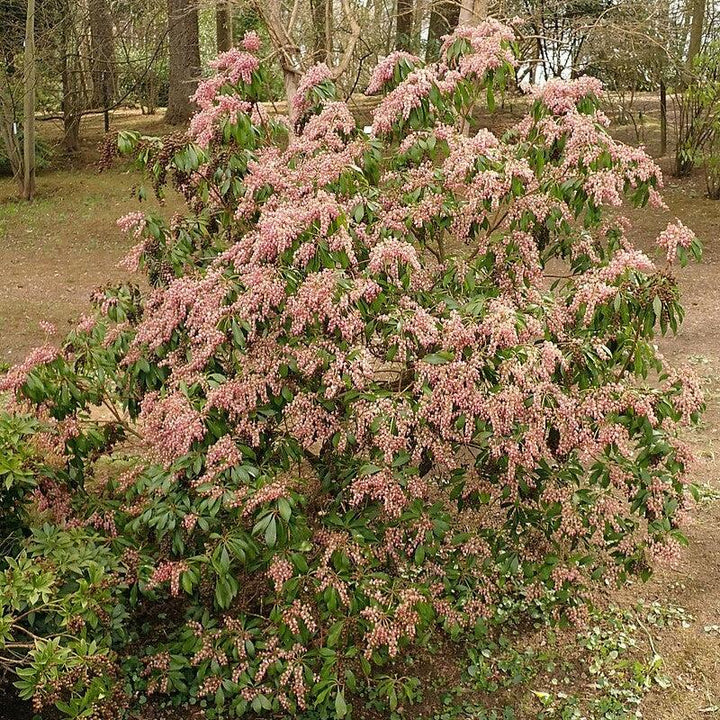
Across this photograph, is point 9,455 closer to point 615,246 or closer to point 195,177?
point 195,177

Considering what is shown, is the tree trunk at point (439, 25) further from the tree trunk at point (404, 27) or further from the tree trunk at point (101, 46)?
the tree trunk at point (101, 46)

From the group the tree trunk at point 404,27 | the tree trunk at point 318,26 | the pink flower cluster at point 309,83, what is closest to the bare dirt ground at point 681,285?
the pink flower cluster at point 309,83

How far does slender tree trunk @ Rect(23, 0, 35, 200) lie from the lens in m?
13.1

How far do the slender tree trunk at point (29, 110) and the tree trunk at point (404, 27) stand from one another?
634 cm

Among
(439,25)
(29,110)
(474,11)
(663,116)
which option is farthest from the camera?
(439,25)

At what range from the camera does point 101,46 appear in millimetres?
16125

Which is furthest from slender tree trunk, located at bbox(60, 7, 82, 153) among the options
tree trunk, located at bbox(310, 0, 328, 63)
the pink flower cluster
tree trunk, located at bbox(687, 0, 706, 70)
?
the pink flower cluster

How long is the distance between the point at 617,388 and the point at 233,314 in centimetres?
159

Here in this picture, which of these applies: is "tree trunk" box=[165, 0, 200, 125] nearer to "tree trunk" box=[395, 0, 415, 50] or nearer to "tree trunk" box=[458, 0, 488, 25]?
"tree trunk" box=[395, 0, 415, 50]

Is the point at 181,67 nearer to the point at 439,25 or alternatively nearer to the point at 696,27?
the point at 439,25

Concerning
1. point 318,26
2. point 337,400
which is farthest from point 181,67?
point 337,400

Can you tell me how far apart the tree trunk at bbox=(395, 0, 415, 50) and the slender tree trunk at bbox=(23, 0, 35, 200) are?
6.34 metres

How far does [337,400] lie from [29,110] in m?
12.6

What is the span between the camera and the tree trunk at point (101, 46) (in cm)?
1620
